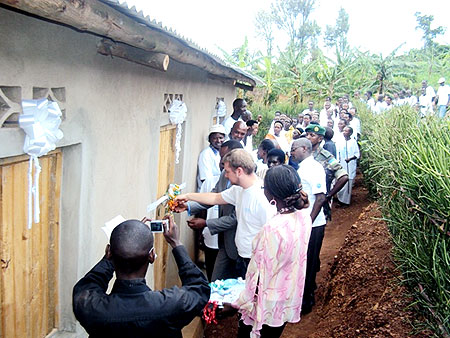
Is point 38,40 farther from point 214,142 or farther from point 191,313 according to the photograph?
point 214,142

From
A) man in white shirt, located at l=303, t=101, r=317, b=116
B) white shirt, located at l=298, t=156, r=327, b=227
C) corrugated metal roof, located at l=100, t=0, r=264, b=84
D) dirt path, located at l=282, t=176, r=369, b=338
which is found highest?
corrugated metal roof, located at l=100, t=0, r=264, b=84

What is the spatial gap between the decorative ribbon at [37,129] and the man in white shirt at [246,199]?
1.77 m

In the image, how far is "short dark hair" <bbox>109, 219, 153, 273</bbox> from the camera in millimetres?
2098

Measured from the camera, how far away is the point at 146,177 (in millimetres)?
4375

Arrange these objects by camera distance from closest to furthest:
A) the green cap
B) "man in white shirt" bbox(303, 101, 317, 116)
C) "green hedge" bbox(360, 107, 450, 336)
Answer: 1. "green hedge" bbox(360, 107, 450, 336)
2. the green cap
3. "man in white shirt" bbox(303, 101, 317, 116)

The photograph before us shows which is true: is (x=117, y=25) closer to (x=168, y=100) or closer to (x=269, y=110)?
(x=168, y=100)

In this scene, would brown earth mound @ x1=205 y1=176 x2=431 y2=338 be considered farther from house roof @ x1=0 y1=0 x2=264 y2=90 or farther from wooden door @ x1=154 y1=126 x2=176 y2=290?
house roof @ x1=0 y1=0 x2=264 y2=90

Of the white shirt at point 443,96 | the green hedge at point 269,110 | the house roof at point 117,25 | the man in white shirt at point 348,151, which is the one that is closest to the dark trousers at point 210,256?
the house roof at point 117,25

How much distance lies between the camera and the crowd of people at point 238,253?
209 centimetres

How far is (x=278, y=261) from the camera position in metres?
3.25

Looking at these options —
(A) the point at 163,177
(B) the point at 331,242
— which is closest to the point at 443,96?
(B) the point at 331,242

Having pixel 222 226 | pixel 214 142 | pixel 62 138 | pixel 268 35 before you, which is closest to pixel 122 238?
pixel 62 138

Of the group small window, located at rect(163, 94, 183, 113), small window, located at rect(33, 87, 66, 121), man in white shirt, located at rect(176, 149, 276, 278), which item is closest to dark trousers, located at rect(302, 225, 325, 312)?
man in white shirt, located at rect(176, 149, 276, 278)

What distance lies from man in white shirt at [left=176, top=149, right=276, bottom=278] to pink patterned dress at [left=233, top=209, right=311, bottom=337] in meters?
0.56
